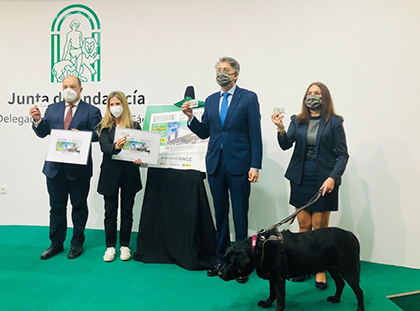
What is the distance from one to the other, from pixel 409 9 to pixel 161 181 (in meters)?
2.81

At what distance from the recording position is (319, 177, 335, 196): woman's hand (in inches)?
91.2

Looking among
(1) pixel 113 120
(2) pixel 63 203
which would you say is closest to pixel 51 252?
(2) pixel 63 203

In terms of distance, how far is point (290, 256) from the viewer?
209 cm

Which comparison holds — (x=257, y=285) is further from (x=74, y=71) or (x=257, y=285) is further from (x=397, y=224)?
(x=74, y=71)

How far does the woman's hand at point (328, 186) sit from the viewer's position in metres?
2.32

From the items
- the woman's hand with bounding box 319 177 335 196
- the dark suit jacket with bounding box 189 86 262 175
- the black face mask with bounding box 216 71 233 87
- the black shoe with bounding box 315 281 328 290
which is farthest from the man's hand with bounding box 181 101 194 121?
the black shoe with bounding box 315 281 328 290

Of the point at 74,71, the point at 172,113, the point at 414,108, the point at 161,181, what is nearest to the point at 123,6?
the point at 74,71

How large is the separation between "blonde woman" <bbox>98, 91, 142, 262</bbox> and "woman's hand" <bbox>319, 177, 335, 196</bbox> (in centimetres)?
161

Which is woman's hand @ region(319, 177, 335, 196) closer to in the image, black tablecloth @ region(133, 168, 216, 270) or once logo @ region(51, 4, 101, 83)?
black tablecloth @ region(133, 168, 216, 270)

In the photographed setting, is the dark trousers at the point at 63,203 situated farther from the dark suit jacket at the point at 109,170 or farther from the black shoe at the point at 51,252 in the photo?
the dark suit jacket at the point at 109,170

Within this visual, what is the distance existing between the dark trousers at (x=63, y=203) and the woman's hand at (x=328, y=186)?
2169 mm

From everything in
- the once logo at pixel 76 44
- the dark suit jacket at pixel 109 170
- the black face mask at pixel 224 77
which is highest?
the once logo at pixel 76 44

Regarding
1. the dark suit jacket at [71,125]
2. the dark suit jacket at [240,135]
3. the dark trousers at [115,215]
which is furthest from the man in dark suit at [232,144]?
the dark suit jacket at [71,125]

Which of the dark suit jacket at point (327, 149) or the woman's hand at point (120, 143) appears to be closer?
the dark suit jacket at point (327, 149)
